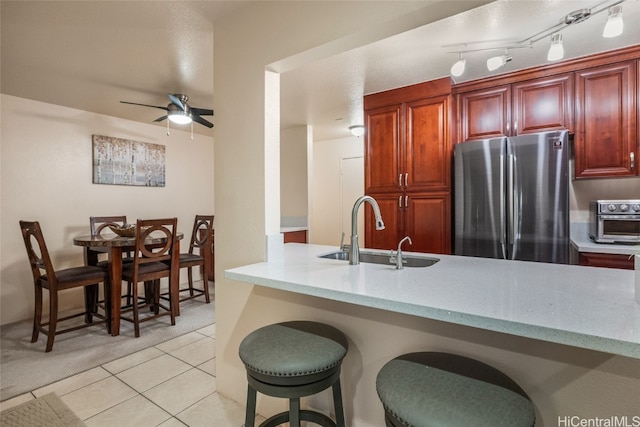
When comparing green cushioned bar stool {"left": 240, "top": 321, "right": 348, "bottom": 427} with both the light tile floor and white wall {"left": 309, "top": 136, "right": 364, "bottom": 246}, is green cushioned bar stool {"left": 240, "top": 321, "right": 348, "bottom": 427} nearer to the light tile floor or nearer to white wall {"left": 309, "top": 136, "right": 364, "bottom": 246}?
the light tile floor

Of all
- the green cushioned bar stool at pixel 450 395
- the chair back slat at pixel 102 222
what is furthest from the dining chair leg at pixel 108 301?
the green cushioned bar stool at pixel 450 395

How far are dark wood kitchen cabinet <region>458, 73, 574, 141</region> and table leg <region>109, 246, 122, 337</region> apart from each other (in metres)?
3.32

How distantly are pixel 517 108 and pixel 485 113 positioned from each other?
236 millimetres

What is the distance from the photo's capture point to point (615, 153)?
7.40 feet

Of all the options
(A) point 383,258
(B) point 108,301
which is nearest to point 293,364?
(A) point 383,258

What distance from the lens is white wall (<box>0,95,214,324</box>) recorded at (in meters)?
3.04

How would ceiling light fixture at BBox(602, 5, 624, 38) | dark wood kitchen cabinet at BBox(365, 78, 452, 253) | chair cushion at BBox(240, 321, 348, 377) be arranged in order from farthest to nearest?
1. dark wood kitchen cabinet at BBox(365, 78, 452, 253)
2. ceiling light fixture at BBox(602, 5, 624, 38)
3. chair cushion at BBox(240, 321, 348, 377)

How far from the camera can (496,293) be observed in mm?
982

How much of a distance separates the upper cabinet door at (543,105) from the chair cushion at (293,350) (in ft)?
7.79

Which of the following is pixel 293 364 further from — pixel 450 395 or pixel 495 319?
pixel 495 319

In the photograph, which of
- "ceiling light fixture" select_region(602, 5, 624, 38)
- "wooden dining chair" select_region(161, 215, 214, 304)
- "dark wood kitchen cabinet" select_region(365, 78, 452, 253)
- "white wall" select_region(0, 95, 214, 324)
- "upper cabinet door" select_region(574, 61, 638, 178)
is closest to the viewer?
"ceiling light fixture" select_region(602, 5, 624, 38)

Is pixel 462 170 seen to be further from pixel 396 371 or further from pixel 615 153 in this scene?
pixel 396 371

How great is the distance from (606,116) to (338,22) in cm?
226

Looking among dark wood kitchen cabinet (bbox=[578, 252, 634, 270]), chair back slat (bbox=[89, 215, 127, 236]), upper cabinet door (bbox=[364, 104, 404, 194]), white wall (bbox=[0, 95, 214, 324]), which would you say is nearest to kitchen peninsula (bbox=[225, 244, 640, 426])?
dark wood kitchen cabinet (bbox=[578, 252, 634, 270])
